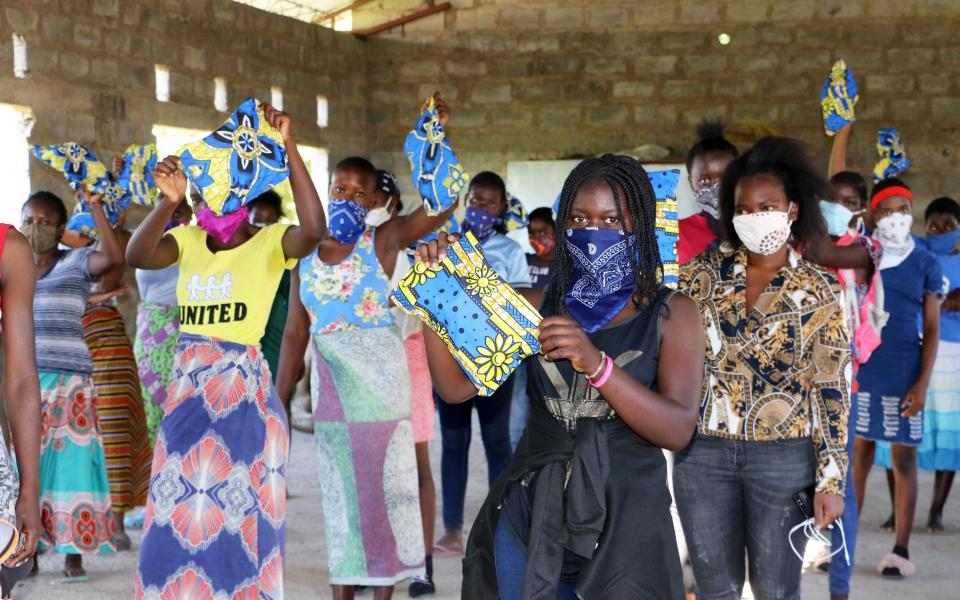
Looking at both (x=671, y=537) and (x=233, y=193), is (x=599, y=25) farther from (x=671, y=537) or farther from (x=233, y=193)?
(x=671, y=537)

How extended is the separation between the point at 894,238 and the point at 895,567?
1.67 m

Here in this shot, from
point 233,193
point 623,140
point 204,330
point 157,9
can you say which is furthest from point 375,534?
point 623,140

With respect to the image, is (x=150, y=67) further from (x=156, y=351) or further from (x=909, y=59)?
(x=909, y=59)

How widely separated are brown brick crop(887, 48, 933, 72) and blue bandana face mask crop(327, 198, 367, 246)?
349 inches

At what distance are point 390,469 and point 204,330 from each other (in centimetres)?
104

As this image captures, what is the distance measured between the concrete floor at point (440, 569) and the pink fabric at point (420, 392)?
71 cm

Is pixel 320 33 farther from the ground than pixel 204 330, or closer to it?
farther from the ground

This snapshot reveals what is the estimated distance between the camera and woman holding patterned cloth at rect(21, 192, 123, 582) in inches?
219

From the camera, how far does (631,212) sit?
2678 mm

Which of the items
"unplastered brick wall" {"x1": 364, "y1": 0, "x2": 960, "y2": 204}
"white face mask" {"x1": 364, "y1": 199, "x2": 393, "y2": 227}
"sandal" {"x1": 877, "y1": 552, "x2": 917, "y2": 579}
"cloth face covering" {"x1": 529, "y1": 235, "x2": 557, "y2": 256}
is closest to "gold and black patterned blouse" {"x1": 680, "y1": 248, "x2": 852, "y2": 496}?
"white face mask" {"x1": 364, "y1": 199, "x2": 393, "y2": 227}

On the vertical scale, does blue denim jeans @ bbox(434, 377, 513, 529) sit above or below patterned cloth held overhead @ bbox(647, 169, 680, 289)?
below

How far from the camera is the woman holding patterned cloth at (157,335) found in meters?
6.67

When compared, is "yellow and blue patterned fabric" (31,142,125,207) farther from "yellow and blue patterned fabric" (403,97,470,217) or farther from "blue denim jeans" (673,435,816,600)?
"blue denim jeans" (673,435,816,600)

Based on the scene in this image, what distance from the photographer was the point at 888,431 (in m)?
5.91
